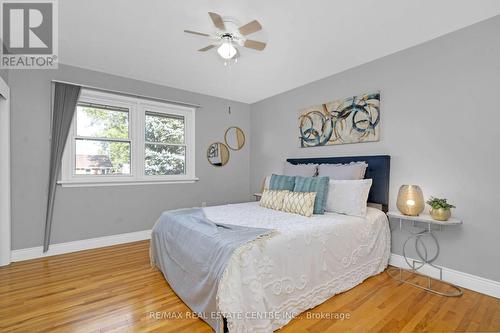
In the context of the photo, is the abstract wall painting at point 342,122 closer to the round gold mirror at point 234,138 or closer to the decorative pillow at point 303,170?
the decorative pillow at point 303,170

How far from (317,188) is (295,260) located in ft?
3.48

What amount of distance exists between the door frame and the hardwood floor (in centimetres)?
26

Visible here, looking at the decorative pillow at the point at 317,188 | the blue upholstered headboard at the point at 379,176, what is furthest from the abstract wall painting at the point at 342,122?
the decorative pillow at the point at 317,188

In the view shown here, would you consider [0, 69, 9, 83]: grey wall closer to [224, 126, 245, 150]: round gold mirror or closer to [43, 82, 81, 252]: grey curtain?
[43, 82, 81, 252]: grey curtain

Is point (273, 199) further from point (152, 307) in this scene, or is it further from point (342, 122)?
point (152, 307)

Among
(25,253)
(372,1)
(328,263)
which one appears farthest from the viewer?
(25,253)

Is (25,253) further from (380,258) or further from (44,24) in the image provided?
(380,258)

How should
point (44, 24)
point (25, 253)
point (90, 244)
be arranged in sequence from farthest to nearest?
1. point (90, 244)
2. point (25, 253)
3. point (44, 24)

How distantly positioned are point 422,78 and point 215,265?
9.53ft

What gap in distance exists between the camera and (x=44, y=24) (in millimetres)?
2312

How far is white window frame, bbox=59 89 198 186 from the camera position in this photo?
3.25 m


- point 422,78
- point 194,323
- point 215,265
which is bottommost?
point 194,323

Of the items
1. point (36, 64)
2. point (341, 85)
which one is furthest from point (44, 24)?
point (341, 85)

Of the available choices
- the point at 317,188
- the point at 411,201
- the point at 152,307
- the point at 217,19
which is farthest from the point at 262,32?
the point at 152,307
